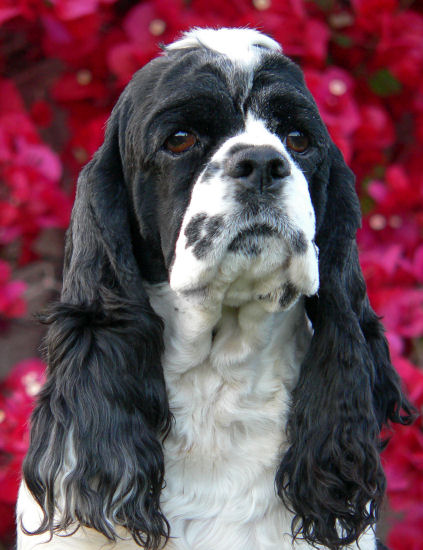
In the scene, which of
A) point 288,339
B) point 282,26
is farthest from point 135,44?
Answer: point 288,339

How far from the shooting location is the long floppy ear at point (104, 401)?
201cm

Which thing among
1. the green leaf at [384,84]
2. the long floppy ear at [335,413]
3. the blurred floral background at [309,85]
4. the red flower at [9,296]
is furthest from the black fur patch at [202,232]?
the green leaf at [384,84]

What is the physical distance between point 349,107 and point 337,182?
1274 mm

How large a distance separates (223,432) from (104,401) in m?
0.31

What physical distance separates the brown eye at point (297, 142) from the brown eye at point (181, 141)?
245 millimetres

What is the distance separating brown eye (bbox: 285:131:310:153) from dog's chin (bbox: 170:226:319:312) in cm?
31

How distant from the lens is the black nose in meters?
1.79

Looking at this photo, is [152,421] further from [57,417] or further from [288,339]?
[288,339]

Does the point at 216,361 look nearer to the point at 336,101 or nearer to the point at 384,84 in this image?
the point at 336,101

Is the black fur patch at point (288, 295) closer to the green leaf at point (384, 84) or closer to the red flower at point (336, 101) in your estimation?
the red flower at point (336, 101)

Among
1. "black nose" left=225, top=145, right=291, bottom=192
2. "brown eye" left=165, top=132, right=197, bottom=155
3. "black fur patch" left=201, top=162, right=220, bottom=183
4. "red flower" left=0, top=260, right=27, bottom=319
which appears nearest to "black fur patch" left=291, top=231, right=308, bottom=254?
"black nose" left=225, top=145, right=291, bottom=192

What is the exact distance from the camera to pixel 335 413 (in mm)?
2113

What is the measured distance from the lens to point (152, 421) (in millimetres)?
2045

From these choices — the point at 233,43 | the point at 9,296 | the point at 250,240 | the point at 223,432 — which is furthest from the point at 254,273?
the point at 9,296
